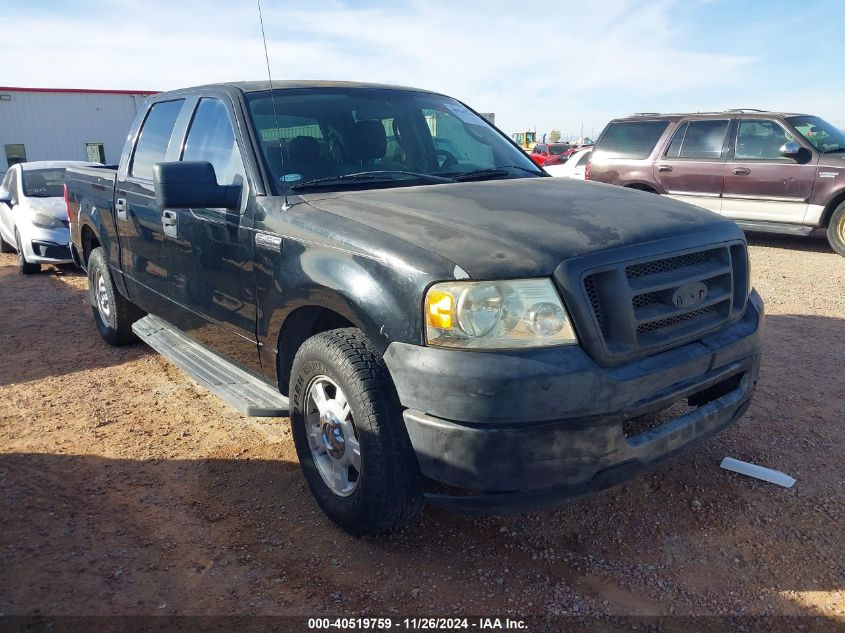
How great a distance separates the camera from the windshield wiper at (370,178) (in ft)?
10.8

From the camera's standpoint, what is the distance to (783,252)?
977 cm

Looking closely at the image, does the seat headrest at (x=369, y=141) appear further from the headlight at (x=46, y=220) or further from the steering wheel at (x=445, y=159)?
the headlight at (x=46, y=220)

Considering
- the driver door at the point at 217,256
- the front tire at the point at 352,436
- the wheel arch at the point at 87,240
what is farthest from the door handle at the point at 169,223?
the wheel arch at the point at 87,240

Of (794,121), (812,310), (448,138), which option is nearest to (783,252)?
(794,121)

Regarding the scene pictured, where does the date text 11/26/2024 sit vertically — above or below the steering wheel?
below

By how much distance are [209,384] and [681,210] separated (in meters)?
2.51

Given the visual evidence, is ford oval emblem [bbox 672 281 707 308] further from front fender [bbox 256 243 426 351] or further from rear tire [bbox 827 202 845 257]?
rear tire [bbox 827 202 845 257]

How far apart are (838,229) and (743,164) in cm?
158

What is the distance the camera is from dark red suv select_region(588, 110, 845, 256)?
30.5 ft

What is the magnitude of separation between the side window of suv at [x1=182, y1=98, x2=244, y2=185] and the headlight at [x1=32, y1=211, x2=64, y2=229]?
6.07 metres

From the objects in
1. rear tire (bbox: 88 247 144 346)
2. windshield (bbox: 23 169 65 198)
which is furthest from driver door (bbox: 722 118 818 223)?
windshield (bbox: 23 169 65 198)

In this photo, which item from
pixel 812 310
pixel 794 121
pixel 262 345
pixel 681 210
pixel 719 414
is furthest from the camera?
pixel 794 121

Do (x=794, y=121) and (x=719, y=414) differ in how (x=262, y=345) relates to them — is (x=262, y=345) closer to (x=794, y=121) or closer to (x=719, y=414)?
(x=719, y=414)

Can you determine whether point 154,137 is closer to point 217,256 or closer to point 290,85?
point 290,85
